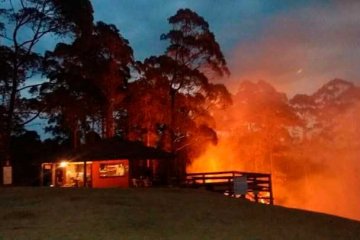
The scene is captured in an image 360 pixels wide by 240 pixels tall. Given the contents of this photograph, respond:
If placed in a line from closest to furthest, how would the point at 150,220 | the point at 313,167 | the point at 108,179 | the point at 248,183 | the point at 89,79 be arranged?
the point at 150,220, the point at 248,183, the point at 108,179, the point at 89,79, the point at 313,167

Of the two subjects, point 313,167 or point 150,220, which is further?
point 313,167

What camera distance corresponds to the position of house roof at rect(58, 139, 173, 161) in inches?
1314

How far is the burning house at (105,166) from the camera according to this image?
33750 mm

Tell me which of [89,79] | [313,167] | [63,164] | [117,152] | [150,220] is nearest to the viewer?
[150,220]

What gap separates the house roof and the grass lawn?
1374 cm

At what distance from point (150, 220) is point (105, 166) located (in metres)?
22.5

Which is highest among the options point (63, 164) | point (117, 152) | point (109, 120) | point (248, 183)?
point (109, 120)

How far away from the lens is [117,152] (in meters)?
34.1

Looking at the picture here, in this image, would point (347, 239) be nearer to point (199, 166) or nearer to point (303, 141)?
point (199, 166)

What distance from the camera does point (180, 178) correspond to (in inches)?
1352

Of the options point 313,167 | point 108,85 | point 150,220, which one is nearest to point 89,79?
point 108,85

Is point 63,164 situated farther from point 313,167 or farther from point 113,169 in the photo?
point 313,167

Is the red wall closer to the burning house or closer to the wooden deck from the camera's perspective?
the burning house

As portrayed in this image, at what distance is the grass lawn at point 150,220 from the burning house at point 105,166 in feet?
46.3
